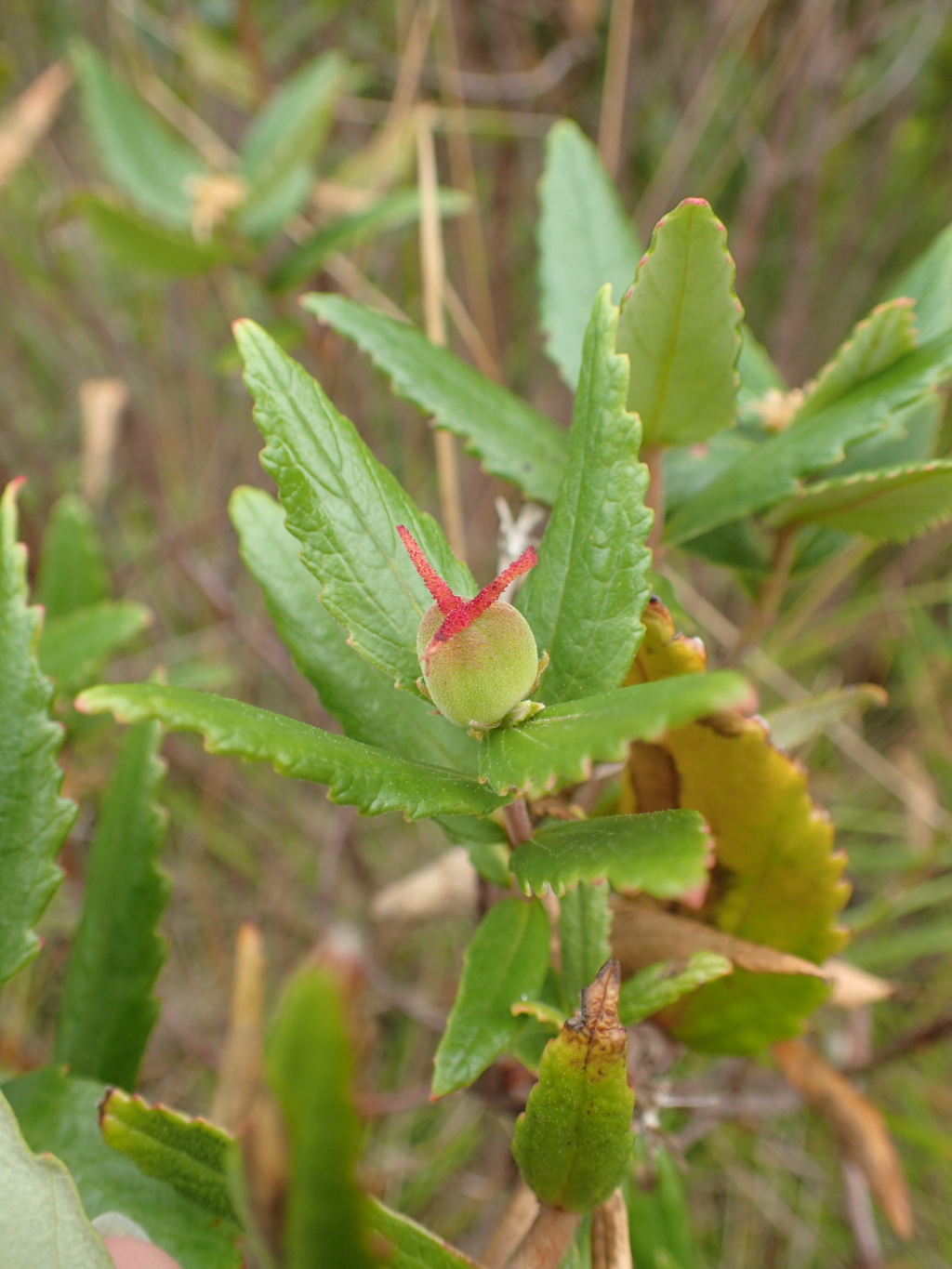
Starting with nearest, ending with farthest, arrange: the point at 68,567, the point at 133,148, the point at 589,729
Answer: the point at 589,729
the point at 68,567
the point at 133,148

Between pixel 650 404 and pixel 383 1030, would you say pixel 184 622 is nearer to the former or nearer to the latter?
pixel 383 1030

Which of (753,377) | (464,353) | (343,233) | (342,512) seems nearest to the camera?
(342,512)

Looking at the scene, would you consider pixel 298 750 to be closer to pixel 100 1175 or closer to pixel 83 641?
pixel 100 1175

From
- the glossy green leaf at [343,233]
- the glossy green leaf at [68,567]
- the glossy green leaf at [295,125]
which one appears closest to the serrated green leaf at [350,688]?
the glossy green leaf at [68,567]

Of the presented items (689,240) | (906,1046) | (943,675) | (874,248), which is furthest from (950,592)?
(689,240)

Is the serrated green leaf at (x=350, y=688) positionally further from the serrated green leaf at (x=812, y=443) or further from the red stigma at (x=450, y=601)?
the serrated green leaf at (x=812, y=443)

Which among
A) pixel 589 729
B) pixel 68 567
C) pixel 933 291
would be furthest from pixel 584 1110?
pixel 68 567
